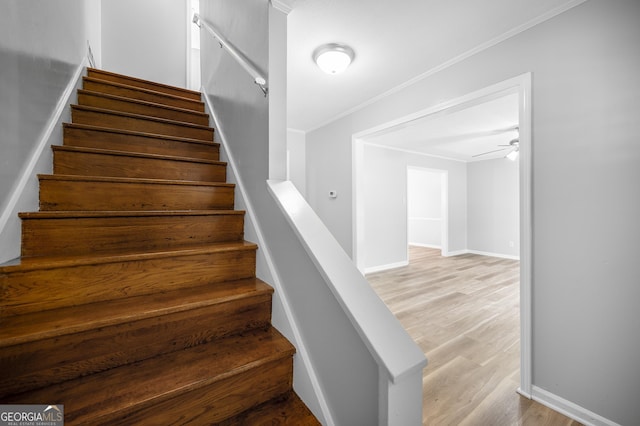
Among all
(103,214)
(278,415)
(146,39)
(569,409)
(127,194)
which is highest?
(146,39)

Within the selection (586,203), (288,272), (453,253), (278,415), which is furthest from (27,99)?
(453,253)

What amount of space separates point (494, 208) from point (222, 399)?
7.08 meters

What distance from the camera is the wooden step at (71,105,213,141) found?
1.66m

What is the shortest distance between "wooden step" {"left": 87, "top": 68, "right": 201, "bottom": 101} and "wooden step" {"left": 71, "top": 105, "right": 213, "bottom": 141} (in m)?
0.77

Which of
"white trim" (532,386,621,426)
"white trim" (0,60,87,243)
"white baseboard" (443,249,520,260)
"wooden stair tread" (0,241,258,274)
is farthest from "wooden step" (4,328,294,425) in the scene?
"white baseboard" (443,249,520,260)

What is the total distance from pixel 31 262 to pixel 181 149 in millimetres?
1117

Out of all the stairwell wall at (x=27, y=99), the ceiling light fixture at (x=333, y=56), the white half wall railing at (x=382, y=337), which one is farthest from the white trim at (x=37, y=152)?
the ceiling light fixture at (x=333, y=56)

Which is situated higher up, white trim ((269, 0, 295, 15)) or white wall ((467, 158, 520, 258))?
white trim ((269, 0, 295, 15))

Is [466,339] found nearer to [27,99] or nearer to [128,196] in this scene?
[128,196]

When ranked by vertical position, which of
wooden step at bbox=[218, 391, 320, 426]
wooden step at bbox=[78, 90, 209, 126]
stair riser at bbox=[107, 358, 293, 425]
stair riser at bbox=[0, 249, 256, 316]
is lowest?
wooden step at bbox=[218, 391, 320, 426]

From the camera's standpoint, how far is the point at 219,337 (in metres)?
1.11

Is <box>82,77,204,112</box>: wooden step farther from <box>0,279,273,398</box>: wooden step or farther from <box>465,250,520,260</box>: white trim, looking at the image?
<box>465,250,520,260</box>: white trim

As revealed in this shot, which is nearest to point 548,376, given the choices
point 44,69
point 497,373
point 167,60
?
point 497,373

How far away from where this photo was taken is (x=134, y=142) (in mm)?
1692
